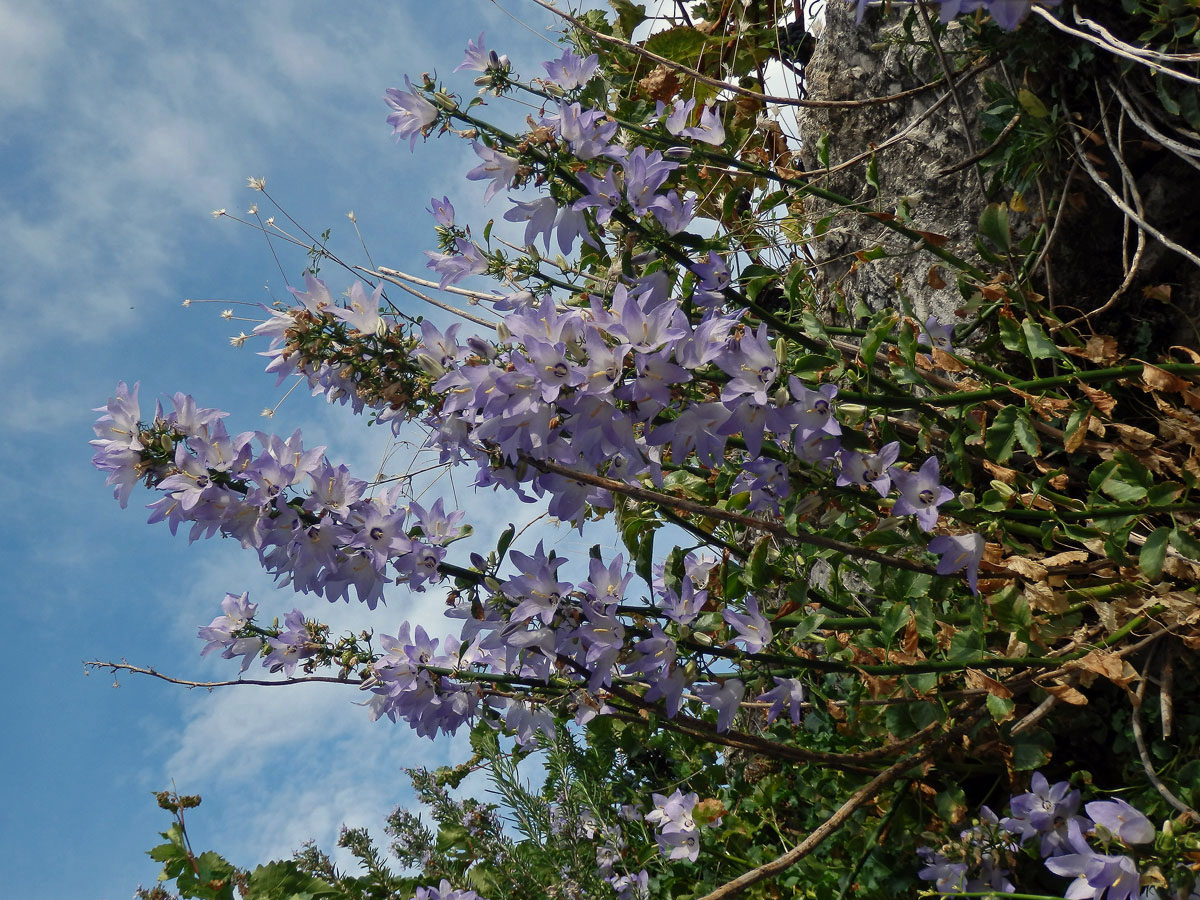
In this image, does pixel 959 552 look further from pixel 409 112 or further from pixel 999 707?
Result: pixel 409 112

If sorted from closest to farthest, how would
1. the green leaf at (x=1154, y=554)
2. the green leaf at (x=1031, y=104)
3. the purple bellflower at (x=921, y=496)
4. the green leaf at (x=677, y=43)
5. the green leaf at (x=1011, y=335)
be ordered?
the purple bellflower at (x=921, y=496) < the green leaf at (x=1154, y=554) < the green leaf at (x=1011, y=335) < the green leaf at (x=1031, y=104) < the green leaf at (x=677, y=43)

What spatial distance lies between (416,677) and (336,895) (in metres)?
1.07

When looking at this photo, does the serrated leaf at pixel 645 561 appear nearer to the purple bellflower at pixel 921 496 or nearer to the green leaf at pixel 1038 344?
the purple bellflower at pixel 921 496

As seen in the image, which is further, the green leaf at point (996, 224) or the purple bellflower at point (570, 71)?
the green leaf at point (996, 224)

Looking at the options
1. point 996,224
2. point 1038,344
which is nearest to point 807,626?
point 1038,344

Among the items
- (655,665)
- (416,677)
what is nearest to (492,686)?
(416,677)

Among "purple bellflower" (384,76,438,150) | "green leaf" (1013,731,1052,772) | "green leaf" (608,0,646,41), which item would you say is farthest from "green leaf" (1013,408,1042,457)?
"green leaf" (608,0,646,41)

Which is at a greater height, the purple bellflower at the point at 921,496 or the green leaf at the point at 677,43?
the green leaf at the point at 677,43

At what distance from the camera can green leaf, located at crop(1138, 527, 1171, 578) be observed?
66.9 inches

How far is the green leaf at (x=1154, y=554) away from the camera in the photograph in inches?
66.9

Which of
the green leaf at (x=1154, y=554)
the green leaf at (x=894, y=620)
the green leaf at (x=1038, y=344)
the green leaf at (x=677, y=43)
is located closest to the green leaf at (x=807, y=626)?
the green leaf at (x=894, y=620)

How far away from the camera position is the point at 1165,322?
2.37 m

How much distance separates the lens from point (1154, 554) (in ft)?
5.57

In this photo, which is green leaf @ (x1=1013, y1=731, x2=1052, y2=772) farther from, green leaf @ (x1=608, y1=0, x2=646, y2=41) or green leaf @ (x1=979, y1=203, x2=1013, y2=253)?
green leaf @ (x1=608, y1=0, x2=646, y2=41)
